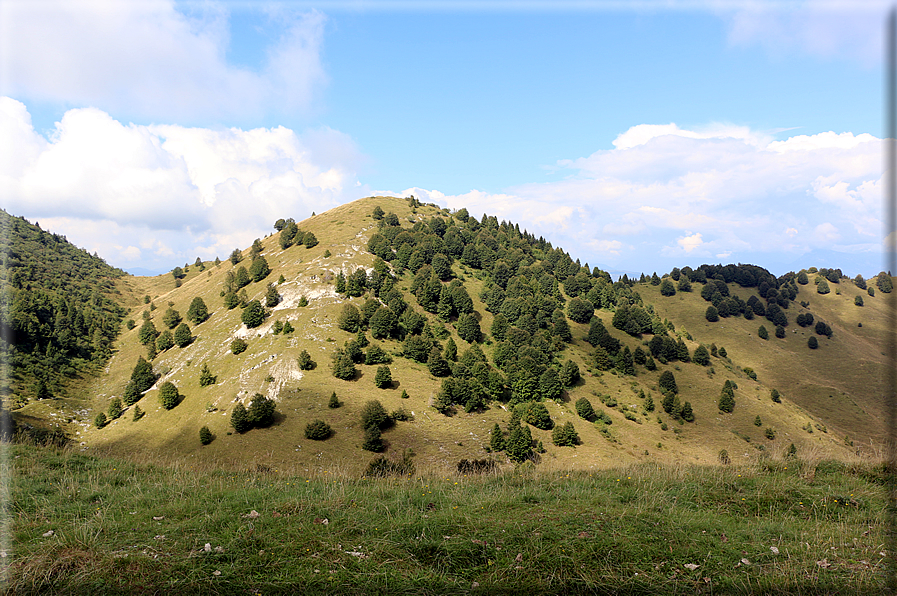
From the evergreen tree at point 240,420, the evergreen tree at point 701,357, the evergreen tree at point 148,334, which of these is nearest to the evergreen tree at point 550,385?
the evergreen tree at point 701,357

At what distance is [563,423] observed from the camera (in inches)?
2589

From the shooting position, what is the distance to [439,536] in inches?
348

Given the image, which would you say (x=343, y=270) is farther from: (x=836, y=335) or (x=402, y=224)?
(x=836, y=335)

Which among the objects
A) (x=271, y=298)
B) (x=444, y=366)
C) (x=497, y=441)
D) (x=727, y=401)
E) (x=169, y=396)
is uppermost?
(x=271, y=298)

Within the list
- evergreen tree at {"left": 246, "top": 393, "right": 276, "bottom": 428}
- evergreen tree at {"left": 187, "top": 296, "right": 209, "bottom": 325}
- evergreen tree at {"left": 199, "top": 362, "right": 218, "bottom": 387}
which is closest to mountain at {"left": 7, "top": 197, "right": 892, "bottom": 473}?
evergreen tree at {"left": 199, "top": 362, "right": 218, "bottom": 387}

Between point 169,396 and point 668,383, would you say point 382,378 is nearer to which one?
point 169,396

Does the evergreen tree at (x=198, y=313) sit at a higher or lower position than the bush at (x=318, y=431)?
higher

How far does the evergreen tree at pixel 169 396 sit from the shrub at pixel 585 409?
7033cm

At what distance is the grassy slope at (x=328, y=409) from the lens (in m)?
52.9

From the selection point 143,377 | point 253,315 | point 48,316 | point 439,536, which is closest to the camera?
point 439,536

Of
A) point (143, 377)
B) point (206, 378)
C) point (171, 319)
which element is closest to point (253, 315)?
point (206, 378)

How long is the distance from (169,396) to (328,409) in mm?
28769

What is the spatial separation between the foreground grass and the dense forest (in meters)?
61.6

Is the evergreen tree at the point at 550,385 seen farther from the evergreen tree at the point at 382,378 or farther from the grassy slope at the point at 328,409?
the evergreen tree at the point at 382,378
